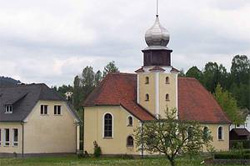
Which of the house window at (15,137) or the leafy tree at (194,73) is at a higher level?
the leafy tree at (194,73)

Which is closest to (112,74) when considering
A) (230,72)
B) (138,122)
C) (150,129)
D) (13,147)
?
(138,122)

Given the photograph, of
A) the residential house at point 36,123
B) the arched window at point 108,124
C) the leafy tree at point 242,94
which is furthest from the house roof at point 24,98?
the leafy tree at point 242,94

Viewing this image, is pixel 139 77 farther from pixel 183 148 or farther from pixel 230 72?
pixel 230 72

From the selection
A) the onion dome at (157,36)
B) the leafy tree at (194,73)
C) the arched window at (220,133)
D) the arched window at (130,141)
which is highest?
the leafy tree at (194,73)

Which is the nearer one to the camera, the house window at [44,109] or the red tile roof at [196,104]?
the house window at [44,109]

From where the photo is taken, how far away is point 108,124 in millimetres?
72188

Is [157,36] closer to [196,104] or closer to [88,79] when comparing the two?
[196,104]

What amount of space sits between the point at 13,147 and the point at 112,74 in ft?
38.6

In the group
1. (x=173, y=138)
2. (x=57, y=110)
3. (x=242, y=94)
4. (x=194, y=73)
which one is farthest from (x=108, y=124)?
(x=242, y=94)

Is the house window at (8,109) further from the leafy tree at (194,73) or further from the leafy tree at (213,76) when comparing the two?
the leafy tree at (213,76)

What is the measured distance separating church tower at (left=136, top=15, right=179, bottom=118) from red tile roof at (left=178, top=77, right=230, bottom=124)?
253 centimetres

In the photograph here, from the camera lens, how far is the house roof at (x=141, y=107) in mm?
72000

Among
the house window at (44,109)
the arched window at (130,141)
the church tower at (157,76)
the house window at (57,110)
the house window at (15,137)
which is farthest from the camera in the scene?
the house window at (57,110)

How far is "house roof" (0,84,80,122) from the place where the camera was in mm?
73375
